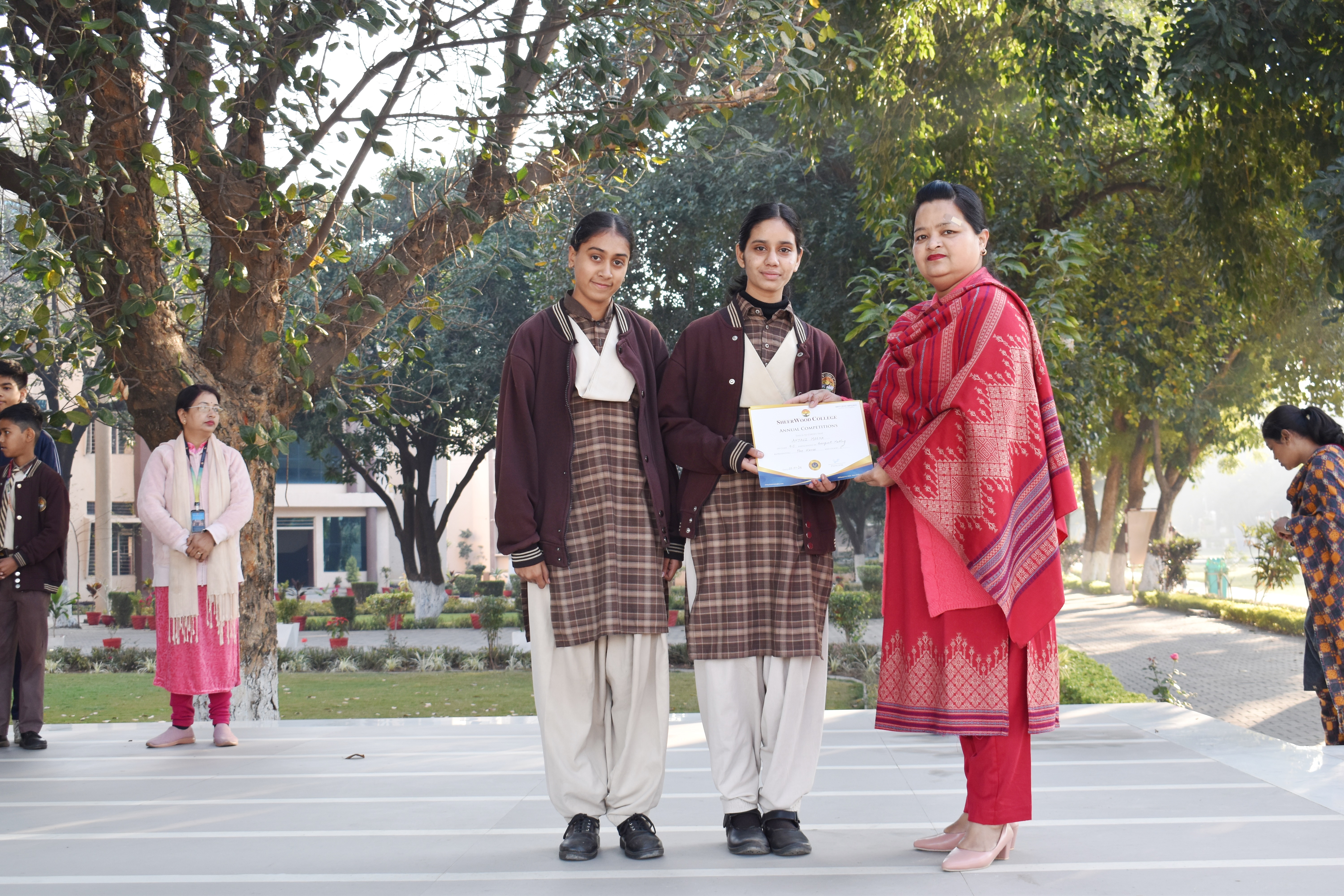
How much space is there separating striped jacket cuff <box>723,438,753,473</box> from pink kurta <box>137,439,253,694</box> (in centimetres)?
310

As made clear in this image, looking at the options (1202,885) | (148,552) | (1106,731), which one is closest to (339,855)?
(1202,885)

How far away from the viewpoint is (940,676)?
9.88 ft

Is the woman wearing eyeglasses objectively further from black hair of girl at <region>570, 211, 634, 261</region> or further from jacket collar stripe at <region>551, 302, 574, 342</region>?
black hair of girl at <region>570, 211, 634, 261</region>

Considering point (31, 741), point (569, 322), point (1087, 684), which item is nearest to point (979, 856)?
point (569, 322)

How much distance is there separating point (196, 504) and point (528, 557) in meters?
2.80

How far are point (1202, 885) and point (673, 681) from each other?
34.7 feet

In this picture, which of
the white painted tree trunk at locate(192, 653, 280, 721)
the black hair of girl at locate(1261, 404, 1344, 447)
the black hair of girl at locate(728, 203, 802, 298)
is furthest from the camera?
the white painted tree trunk at locate(192, 653, 280, 721)

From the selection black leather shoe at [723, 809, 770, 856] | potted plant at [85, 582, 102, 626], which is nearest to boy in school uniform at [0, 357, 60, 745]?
black leather shoe at [723, 809, 770, 856]

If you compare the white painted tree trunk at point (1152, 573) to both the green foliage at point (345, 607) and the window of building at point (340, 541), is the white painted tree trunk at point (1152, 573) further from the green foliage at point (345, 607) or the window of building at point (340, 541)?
the window of building at point (340, 541)

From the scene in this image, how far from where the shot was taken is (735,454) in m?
3.15

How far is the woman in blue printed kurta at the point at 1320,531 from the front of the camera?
464cm

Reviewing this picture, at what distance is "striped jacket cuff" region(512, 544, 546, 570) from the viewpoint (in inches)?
125

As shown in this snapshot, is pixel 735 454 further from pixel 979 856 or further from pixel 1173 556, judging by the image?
pixel 1173 556

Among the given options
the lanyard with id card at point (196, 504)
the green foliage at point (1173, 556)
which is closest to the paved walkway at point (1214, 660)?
the green foliage at point (1173, 556)
